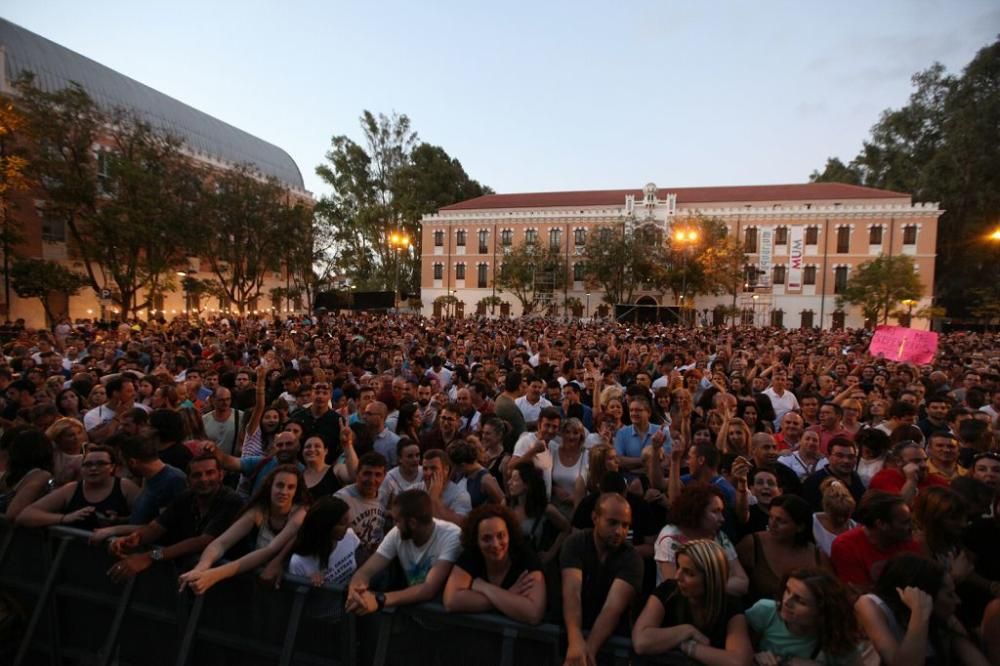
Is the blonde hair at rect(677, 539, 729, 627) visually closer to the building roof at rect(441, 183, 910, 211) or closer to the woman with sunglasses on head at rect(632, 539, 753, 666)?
the woman with sunglasses on head at rect(632, 539, 753, 666)

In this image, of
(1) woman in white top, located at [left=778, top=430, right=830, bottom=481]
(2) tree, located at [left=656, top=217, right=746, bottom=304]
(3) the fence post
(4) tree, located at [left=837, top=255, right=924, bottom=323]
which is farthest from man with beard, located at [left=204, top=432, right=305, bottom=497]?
(4) tree, located at [left=837, top=255, right=924, bottom=323]

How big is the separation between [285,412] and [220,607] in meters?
2.98

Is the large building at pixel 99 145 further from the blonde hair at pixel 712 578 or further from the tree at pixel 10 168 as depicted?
the blonde hair at pixel 712 578

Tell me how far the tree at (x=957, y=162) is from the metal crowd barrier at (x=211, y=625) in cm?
5304

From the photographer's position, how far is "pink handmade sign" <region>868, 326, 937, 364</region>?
36.6ft

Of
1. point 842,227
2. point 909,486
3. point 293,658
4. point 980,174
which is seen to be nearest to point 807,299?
point 842,227

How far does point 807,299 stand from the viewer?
43344mm

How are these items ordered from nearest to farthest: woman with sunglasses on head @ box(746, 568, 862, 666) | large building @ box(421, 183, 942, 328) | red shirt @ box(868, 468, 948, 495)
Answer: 1. woman with sunglasses on head @ box(746, 568, 862, 666)
2. red shirt @ box(868, 468, 948, 495)
3. large building @ box(421, 183, 942, 328)

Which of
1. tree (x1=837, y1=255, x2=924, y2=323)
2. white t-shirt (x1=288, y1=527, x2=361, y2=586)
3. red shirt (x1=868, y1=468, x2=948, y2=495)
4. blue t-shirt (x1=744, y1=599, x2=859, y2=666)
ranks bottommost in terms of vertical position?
white t-shirt (x1=288, y1=527, x2=361, y2=586)

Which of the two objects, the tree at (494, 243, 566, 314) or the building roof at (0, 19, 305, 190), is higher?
the building roof at (0, 19, 305, 190)

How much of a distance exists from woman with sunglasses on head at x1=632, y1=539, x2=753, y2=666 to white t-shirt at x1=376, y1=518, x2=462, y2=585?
110cm

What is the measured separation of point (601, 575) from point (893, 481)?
2.75 meters

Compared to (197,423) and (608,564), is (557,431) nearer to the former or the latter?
(608,564)

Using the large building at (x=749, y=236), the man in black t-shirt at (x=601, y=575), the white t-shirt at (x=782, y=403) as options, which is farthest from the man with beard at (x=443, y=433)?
the large building at (x=749, y=236)
